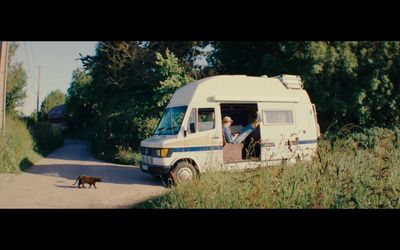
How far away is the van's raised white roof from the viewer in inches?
327

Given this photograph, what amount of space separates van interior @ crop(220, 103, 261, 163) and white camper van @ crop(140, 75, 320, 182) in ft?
0.09

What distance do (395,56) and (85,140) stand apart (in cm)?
1639

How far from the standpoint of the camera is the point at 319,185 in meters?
4.20

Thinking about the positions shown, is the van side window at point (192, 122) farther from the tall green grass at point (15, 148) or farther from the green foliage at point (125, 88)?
the tall green grass at point (15, 148)

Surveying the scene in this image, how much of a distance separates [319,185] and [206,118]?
432cm

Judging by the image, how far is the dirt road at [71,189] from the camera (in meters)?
6.40

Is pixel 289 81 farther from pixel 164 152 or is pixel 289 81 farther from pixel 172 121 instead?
pixel 164 152

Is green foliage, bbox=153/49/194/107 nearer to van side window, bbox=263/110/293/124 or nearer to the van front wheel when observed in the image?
van side window, bbox=263/110/293/124

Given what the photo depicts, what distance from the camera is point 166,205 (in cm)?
514

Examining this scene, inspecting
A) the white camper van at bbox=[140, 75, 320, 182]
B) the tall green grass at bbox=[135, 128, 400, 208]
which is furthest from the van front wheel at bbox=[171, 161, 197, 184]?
the tall green grass at bbox=[135, 128, 400, 208]

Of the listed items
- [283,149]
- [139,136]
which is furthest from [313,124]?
[139,136]

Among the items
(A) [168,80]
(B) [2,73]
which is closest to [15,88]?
(B) [2,73]

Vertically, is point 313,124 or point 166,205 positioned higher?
point 313,124
